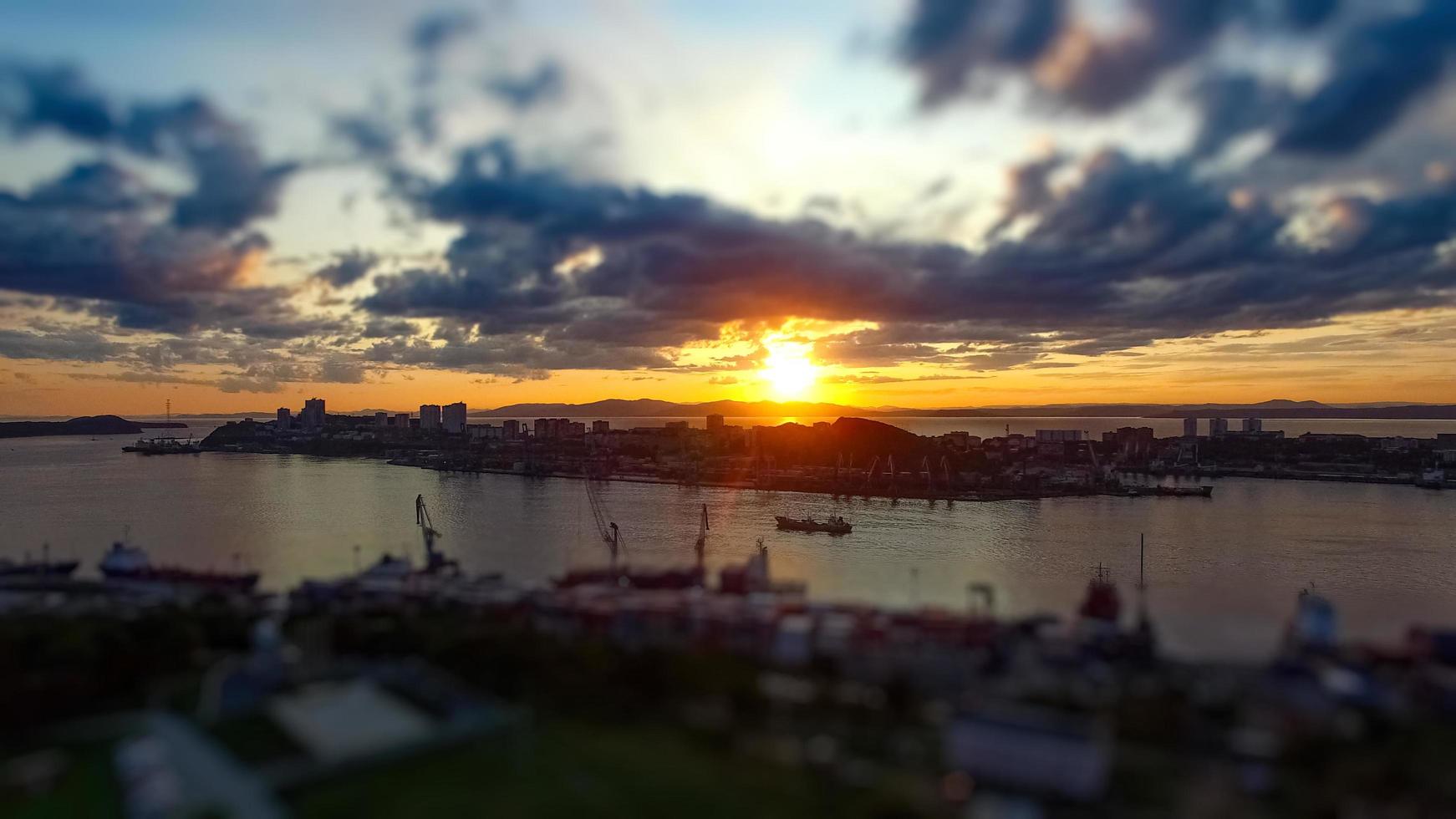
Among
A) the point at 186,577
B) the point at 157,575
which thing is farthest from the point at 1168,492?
the point at 157,575

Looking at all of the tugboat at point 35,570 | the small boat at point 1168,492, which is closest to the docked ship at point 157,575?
the tugboat at point 35,570

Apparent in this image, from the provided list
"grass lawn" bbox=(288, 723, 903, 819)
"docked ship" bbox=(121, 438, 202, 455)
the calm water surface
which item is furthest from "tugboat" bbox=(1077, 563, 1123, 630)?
"docked ship" bbox=(121, 438, 202, 455)

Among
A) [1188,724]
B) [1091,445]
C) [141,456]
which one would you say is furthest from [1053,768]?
[141,456]

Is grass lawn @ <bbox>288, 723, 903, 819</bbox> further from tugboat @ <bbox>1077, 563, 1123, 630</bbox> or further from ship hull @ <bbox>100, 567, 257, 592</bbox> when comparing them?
ship hull @ <bbox>100, 567, 257, 592</bbox>

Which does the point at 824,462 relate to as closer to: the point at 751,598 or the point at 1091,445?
the point at 1091,445

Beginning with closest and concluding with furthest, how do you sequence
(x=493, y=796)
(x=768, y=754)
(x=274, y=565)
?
(x=493, y=796) < (x=768, y=754) < (x=274, y=565)

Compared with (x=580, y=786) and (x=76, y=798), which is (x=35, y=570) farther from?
(x=580, y=786)
